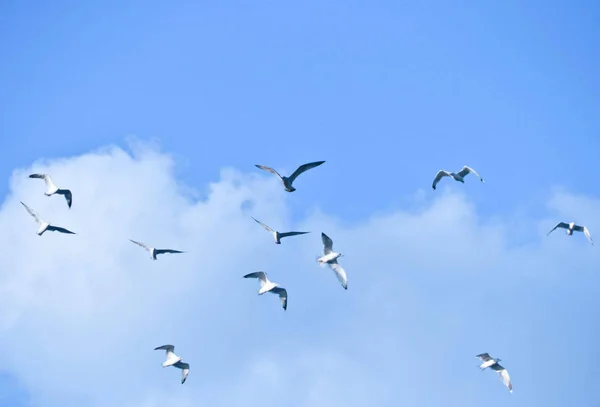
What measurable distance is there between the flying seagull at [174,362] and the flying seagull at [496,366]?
2183 cm

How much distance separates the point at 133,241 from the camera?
6353 cm

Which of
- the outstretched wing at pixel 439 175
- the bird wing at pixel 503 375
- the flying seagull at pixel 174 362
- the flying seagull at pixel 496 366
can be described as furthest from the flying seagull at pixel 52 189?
the bird wing at pixel 503 375

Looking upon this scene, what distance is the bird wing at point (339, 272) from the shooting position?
53.3 m

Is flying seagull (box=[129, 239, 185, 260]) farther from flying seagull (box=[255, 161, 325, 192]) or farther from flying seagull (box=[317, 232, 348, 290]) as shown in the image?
flying seagull (box=[317, 232, 348, 290])

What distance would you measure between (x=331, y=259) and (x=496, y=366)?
18467 millimetres

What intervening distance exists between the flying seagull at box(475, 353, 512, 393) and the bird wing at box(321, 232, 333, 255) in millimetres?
16318

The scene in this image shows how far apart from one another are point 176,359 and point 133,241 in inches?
365

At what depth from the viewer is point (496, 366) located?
210 ft

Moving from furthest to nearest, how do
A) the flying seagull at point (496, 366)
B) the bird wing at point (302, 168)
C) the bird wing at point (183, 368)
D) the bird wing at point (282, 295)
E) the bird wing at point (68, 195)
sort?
1. the bird wing at point (183, 368)
2. the flying seagull at point (496, 366)
3. the bird wing at point (68, 195)
4. the bird wing at point (282, 295)
5. the bird wing at point (302, 168)

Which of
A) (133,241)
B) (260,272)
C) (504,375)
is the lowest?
(504,375)

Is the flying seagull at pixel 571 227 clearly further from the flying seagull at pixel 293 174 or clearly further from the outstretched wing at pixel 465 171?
the flying seagull at pixel 293 174

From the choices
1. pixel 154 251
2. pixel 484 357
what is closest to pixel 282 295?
pixel 154 251

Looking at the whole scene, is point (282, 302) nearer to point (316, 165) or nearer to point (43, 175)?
point (316, 165)

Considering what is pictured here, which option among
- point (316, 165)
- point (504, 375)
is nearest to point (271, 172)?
point (316, 165)
